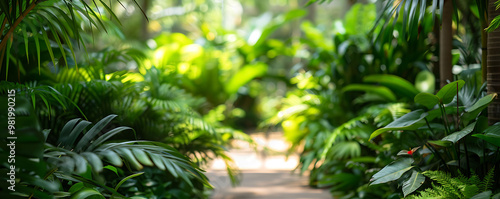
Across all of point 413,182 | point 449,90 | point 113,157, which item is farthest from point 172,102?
point 449,90

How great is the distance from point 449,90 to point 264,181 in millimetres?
2368

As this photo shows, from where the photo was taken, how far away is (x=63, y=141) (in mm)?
1541

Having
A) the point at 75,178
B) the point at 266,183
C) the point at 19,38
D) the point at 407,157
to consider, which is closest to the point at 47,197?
the point at 75,178

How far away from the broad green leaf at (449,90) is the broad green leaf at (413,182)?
1.27ft

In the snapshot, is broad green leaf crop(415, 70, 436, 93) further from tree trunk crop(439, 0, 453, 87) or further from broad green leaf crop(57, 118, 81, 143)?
broad green leaf crop(57, 118, 81, 143)

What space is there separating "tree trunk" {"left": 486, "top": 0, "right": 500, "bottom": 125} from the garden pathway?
5.06ft

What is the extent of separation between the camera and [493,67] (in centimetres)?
207

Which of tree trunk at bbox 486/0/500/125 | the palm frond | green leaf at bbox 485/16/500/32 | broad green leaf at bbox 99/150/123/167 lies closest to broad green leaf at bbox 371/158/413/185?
tree trunk at bbox 486/0/500/125

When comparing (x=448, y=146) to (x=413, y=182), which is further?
(x=448, y=146)

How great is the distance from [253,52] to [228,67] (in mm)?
866

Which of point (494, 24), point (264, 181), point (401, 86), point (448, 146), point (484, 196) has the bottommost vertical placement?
point (264, 181)

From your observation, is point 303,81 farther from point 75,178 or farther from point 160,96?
point 75,178

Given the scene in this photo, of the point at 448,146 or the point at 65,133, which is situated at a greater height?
the point at 65,133

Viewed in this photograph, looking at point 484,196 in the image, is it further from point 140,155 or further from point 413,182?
point 140,155
